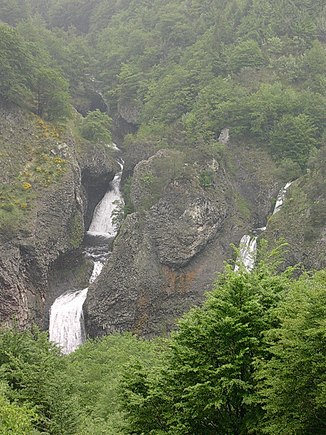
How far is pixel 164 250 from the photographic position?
1682 inches

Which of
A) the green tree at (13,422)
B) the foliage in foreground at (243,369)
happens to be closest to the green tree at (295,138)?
the foliage in foreground at (243,369)

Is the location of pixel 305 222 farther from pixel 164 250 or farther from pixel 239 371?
pixel 239 371

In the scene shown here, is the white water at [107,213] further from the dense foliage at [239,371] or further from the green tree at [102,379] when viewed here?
the dense foliage at [239,371]

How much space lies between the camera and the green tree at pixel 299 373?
1055 cm

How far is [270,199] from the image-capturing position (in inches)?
1889

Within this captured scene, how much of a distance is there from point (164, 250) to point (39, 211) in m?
11.3

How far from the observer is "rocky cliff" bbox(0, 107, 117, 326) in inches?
1559

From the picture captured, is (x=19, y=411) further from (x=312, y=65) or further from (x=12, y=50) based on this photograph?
(x=312, y=65)

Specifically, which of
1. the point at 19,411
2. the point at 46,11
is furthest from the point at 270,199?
the point at 46,11

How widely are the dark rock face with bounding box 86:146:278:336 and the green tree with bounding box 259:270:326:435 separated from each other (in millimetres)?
29177

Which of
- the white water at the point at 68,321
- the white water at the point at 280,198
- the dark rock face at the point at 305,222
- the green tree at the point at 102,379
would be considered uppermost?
the white water at the point at 280,198

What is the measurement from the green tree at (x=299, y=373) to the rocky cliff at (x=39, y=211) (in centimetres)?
2963

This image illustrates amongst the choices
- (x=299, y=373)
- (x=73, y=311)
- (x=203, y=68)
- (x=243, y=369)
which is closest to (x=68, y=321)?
(x=73, y=311)

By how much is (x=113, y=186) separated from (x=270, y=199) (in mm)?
18195
